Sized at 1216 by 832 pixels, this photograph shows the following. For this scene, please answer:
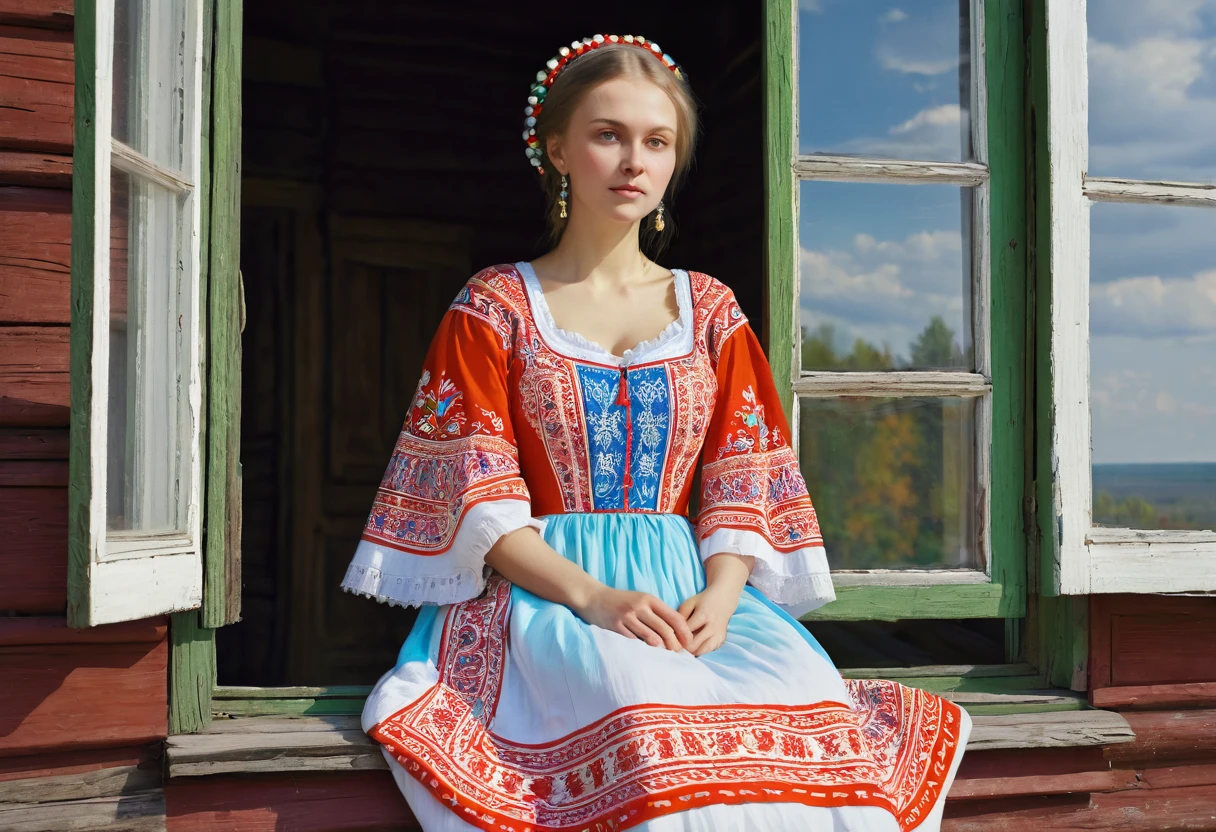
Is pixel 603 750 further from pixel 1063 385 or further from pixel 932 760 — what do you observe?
pixel 1063 385

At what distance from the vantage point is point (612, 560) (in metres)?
2.02

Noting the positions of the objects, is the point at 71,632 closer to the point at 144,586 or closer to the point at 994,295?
the point at 144,586

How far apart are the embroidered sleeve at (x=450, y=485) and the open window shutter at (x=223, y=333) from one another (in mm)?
249

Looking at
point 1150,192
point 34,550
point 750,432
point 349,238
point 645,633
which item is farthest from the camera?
point 349,238

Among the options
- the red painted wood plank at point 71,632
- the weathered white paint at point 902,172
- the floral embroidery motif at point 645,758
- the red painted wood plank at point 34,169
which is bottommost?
the floral embroidery motif at point 645,758

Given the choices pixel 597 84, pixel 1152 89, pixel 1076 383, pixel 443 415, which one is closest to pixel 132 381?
pixel 443 415

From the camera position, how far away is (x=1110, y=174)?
2424 mm

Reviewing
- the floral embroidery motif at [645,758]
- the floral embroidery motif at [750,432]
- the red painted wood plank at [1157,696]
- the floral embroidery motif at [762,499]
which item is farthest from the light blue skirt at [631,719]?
the red painted wood plank at [1157,696]

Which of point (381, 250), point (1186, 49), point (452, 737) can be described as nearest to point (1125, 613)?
point (1186, 49)

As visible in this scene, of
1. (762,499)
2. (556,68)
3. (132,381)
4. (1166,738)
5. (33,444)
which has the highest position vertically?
(556,68)

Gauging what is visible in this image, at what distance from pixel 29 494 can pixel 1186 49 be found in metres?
2.58

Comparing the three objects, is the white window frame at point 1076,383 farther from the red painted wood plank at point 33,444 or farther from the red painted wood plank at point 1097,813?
the red painted wood plank at point 33,444

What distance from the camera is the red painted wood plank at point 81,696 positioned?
1921 mm

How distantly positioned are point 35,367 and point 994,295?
6.31 feet
